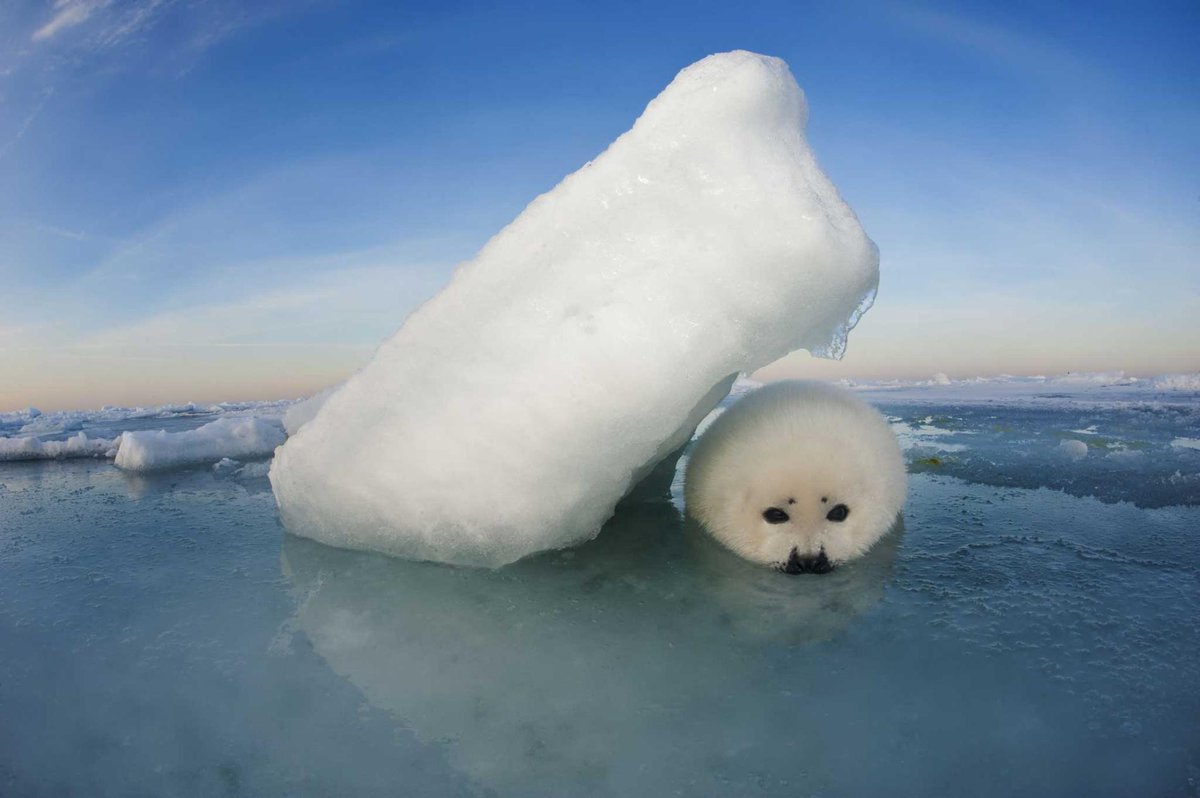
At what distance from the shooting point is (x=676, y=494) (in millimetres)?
3930

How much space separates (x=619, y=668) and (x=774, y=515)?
1086mm

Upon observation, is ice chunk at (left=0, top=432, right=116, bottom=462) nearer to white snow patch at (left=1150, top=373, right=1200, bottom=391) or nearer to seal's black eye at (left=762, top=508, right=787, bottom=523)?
seal's black eye at (left=762, top=508, right=787, bottom=523)

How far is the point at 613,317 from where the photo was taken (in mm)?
2129

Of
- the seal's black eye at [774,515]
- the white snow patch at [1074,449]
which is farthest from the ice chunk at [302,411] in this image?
the white snow patch at [1074,449]

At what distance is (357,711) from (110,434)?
10273 mm

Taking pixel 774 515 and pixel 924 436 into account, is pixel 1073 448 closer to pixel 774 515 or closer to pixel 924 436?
pixel 924 436

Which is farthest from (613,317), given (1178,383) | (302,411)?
(1178,383)

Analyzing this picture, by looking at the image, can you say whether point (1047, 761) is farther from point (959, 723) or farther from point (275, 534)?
point (275, 534)

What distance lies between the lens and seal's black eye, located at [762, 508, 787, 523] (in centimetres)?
251

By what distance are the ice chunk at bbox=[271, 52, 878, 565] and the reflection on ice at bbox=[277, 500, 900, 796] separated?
30 centimetres

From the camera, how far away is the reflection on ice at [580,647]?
137cm

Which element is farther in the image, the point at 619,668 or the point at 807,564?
the point at 807,564

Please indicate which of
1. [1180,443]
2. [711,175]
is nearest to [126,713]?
[711,175]

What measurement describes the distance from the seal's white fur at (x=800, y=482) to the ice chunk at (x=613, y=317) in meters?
0.40
